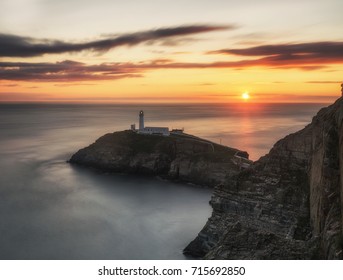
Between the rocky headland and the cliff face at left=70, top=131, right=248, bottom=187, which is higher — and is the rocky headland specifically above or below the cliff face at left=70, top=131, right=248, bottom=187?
above

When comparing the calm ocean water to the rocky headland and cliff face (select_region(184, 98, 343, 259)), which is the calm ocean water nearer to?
the rocky headland

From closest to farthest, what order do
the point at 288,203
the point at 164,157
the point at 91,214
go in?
the point at 288,203 → the point at 91,214 → the point at 164,157

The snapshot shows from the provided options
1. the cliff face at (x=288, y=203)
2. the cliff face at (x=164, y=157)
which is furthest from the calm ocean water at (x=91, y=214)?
the cliff face at (x=288, y=203)

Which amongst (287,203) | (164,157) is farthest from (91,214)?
(287,203)

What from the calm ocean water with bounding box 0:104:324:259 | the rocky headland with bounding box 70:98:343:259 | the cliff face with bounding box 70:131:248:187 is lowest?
the calm ocean water with bounding box 0:104:324:259

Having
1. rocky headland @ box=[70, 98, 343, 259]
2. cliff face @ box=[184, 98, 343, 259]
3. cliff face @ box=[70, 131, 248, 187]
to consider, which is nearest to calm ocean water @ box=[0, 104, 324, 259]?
cliff face @ box=[70, 131, 248, 187]

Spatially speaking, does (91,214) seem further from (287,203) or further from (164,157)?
(287,203)
